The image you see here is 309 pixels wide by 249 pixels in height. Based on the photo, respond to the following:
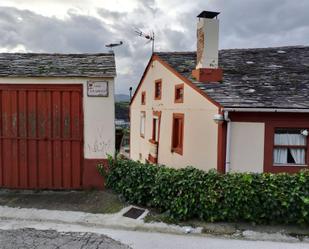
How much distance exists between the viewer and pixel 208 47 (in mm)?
10867

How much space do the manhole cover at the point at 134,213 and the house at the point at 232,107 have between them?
2837mm

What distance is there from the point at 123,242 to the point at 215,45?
7033mm

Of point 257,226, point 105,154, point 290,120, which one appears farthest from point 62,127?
point 290,120

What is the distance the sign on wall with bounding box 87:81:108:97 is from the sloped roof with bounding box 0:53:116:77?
0.19 metres

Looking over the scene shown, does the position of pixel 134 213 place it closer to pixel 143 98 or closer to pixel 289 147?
pixel 289 147

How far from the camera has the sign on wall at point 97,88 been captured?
8.48 metres

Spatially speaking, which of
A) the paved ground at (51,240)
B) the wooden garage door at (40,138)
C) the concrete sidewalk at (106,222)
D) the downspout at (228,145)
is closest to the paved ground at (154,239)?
the paved ground at (51,240)

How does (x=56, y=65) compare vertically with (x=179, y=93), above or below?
above

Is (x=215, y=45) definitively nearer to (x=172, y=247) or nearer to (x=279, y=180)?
(x=279, y=180)

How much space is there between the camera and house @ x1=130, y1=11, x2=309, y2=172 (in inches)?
359

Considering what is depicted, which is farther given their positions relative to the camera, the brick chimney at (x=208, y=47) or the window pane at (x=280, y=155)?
the brick chimney at (x=208, y=47)

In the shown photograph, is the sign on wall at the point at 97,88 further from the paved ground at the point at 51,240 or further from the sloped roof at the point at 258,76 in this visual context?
the paved ground at the point at 51,240

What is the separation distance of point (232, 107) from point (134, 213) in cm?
363

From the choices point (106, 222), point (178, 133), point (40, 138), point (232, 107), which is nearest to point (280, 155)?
point (232, 107)
